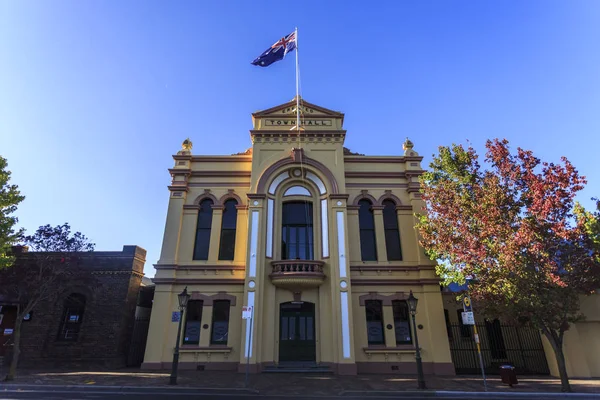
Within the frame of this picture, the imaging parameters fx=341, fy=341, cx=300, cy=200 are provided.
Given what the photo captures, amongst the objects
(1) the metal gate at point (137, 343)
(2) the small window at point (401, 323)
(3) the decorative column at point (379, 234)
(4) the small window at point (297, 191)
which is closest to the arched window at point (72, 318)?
(1) the metal gate at point (137, 343)

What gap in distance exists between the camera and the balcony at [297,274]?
17312mm

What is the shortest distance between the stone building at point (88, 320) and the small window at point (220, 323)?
522cm

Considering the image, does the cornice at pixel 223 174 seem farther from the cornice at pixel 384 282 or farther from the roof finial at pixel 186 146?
the cornice at pixel 384 282

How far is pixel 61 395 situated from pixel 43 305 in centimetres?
979

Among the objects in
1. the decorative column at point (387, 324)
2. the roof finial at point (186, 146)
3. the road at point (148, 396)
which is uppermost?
the roof finial at point (186, 146)

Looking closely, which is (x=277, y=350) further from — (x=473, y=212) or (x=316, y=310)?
(x=473, y=212)

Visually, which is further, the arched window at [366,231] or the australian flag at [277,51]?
the australian flag at [277,51]

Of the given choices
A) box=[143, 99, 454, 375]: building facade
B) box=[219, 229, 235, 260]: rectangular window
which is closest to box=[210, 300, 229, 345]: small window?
box=[143, 99, 454, 375]: building facade

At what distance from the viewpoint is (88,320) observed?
18469mm

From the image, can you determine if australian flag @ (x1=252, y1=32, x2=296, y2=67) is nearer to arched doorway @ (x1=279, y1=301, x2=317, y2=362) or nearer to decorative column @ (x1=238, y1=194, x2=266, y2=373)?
decorative column @ (x1=238, y1=194, x2=266, y2=373)

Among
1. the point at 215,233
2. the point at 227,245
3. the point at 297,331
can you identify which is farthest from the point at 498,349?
the point at 215,233

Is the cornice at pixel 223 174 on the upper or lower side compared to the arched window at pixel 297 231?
upper

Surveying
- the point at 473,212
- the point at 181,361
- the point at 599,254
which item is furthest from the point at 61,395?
the point at 599,254

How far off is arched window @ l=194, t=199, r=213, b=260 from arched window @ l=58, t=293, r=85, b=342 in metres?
6.93
